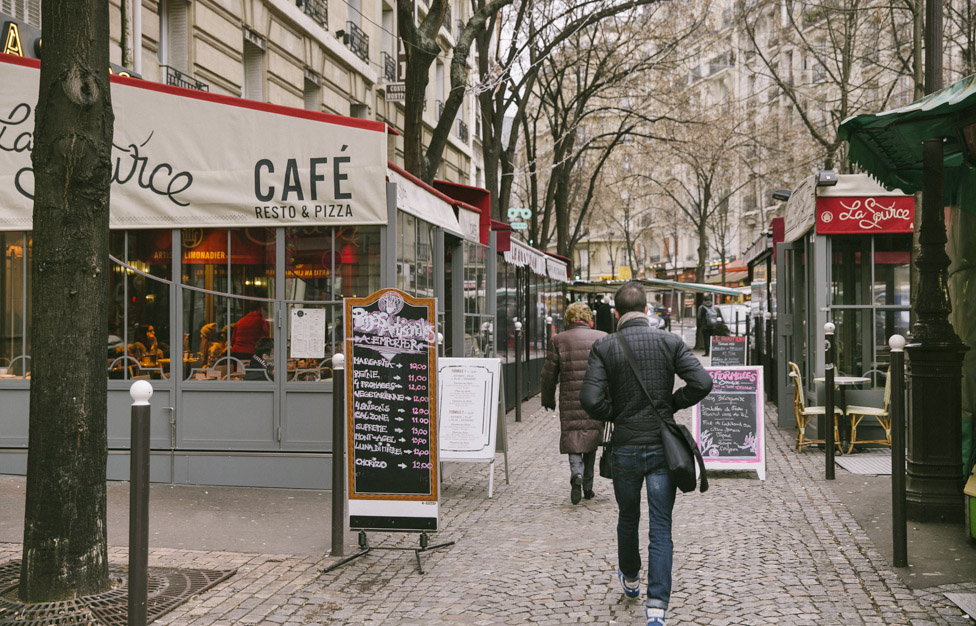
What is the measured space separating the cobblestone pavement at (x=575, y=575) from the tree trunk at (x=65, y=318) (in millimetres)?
697

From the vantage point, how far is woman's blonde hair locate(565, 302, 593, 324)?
914cm

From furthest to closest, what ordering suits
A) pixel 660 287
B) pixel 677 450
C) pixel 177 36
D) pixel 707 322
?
pixel 707 322
pixel 660 287
pixel 177 36
pixel 677 450

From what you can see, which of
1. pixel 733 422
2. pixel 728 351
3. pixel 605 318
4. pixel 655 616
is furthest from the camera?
pixel 605 318

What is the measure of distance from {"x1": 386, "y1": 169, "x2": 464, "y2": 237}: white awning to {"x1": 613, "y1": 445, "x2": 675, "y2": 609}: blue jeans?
423 centimetres

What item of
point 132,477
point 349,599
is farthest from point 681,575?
point 132,477

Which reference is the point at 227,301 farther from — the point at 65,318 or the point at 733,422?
the point at 733,422

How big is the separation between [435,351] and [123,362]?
12.8ft

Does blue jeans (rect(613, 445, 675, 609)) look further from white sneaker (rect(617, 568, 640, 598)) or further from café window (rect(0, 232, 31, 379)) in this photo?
café window (rect(0, 232, 31, 379))

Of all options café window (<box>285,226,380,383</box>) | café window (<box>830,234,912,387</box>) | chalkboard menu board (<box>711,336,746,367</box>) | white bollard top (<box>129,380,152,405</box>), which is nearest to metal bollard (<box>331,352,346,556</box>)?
white bollard top (<box>129,380,152,405</box>)

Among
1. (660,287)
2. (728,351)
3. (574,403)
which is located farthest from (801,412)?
(660,287)

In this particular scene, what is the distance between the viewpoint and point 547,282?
72.1ft

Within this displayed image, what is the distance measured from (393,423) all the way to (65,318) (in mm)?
2297

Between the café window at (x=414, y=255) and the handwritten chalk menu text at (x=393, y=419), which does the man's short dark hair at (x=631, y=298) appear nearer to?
the handwritten chalk menu text at (x=393, y=419)

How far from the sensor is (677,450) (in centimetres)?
511
